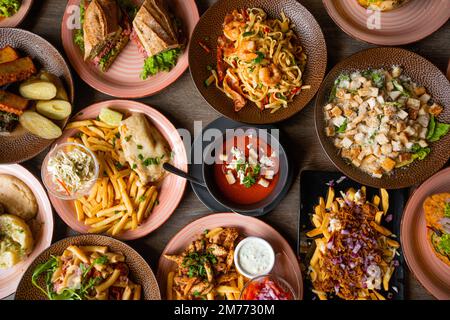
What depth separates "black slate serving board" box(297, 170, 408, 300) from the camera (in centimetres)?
312

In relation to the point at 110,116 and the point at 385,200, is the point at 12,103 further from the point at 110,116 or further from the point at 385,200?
the point at 385,200

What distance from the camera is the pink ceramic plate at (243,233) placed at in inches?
125

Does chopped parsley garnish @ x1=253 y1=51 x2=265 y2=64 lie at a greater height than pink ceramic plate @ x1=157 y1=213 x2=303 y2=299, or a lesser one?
greater

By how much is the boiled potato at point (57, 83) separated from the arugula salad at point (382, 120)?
1.97 meters

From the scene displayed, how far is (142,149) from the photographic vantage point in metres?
3.28

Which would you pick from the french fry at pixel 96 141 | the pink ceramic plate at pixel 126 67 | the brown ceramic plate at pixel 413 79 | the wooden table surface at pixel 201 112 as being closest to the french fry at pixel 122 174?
the french fry at pixel 96 141

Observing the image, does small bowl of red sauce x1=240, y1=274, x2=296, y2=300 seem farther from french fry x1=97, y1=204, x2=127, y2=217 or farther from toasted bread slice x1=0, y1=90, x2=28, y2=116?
toasted bread slice x1=0, y1=90, x2=28, y2=116

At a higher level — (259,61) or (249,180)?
(259,61)

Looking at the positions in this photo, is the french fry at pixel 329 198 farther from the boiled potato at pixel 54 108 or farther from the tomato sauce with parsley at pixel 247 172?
the boiled potato at pixel 54 108

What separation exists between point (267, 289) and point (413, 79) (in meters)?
1.82

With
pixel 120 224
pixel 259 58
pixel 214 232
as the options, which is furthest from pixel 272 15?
pixel 120 224

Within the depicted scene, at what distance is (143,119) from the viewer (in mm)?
3301

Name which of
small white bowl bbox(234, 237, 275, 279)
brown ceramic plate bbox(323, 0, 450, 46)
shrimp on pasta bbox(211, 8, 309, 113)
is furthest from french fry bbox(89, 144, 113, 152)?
brown ceramic plate bbox(323, 0, 450, 46)

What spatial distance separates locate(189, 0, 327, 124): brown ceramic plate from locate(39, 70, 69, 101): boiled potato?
1016 millimetres
